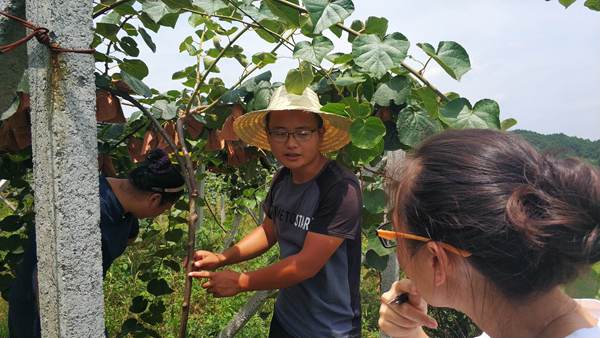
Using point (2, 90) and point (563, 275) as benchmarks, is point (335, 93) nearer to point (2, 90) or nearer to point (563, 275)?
point (2, 90)

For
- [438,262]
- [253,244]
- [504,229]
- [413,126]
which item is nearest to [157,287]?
[253,244]

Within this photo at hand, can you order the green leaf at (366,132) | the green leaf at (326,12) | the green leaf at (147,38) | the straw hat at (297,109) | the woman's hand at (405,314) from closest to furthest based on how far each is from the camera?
the woman's hand at (405,314) < the green leaf at (326,12) < the green leaf at (366,132) < the straw hat at (297,109) < the green leaf at (147,38)

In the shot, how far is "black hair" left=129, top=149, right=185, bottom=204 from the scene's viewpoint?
1.58 m

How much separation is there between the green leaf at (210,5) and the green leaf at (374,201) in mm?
668

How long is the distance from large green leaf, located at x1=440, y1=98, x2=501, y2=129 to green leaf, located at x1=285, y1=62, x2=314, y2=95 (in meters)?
0.34

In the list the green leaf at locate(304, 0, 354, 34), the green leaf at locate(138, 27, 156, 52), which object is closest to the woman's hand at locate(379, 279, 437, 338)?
the green leaf at locate(304, 0, 354, 34)

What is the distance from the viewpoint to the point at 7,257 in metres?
2.03

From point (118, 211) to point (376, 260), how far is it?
2.55ft

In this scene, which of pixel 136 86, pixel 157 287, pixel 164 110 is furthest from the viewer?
pixel 157 287

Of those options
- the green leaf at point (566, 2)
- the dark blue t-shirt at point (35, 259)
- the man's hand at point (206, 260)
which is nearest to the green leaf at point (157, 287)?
the dark blue t-shirt at point (35, 259)

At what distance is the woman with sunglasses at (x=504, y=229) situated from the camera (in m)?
0.71

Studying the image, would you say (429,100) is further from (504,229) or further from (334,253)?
(504,229)

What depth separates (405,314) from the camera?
1.00 metres

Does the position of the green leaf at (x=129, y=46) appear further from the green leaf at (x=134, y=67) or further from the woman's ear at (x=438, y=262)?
the woman's ear at (x=438, y=262)
